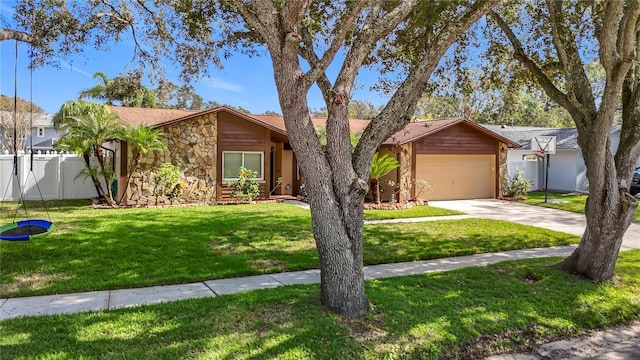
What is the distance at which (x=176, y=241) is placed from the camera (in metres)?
8.88

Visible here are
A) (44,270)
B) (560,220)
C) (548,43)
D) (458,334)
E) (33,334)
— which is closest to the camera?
(33,334)

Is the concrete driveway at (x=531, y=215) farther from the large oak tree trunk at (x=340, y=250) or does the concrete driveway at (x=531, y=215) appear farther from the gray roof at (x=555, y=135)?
the large oak tree trunk at (x=340, y=250)

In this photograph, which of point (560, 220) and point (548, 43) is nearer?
point (548, 43)

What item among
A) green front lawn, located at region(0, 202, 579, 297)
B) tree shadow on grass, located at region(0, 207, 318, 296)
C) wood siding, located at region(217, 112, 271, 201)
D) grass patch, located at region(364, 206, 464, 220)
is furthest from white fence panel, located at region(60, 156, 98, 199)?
grass patch, located at region(364, 206, 464, 220)

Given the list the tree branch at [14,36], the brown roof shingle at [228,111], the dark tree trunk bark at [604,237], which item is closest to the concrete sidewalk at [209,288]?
the dark tree trunk bark at [604,237]

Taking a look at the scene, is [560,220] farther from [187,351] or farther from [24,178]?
[24,178]

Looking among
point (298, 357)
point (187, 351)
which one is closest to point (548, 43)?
point (298, 357)

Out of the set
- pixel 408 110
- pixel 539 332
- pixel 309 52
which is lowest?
pixel 539 332

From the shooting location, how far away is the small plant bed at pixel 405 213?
13080mm

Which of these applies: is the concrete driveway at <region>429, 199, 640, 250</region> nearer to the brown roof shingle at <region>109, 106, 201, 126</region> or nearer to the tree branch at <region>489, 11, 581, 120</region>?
the tree branch at <region>489, 11, 581, 120</region>

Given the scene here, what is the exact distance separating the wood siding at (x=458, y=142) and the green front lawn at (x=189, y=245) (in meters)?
6.39

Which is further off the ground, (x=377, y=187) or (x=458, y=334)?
(x=377, y=187)

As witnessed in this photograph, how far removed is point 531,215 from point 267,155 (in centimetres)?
954

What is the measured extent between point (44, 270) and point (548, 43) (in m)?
9.79
